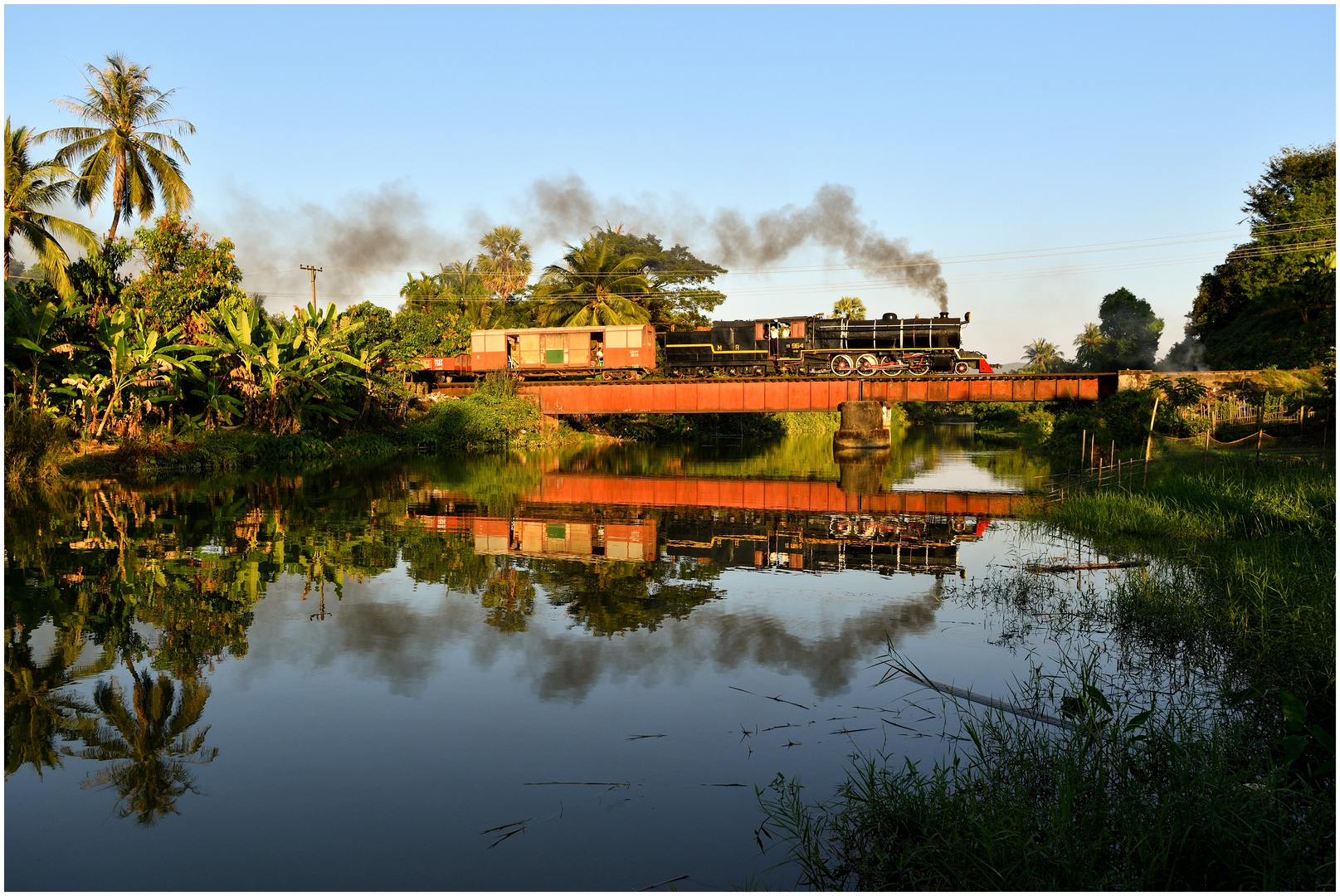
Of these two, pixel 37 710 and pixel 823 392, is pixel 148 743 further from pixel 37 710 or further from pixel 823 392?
pixel 823 392

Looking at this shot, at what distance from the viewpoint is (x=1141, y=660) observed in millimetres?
7062

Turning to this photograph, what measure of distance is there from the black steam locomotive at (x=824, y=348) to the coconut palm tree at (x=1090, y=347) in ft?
170

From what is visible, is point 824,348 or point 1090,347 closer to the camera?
point 824,348

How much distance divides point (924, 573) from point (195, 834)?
8831 millimetres

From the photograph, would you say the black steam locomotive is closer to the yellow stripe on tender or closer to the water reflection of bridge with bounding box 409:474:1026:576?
the yellow stripe on tender

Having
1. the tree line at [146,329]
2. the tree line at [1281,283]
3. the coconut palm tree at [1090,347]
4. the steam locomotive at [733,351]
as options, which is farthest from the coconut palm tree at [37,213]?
the coconut palm tree at [1090,347]

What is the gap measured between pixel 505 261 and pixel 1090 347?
193 feet

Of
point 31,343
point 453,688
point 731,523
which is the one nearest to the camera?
point 453,688

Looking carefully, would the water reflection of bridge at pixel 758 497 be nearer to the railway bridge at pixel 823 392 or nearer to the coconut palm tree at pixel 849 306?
the railway bridge at pixel 823 392

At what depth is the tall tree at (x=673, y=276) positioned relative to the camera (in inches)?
2163

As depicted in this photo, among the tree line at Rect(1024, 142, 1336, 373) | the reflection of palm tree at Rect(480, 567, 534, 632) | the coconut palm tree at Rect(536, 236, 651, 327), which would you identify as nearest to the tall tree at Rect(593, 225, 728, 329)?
the coconut palm tree at Rect(536, 236, 651, 327)

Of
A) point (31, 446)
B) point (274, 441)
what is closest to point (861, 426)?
point (274, 441)

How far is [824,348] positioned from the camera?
35625 millimetres

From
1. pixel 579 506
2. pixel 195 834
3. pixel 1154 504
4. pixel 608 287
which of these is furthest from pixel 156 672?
pixel 608 287
